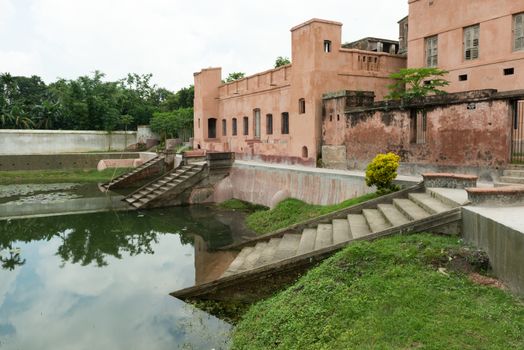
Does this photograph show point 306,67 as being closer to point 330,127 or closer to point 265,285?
point 330,127

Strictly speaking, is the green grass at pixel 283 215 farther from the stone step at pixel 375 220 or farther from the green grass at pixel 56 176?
the green grass at pixel 56 176

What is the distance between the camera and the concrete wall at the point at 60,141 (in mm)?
31656

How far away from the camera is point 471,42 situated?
47.2 feet

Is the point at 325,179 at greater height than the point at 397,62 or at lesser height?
lesser

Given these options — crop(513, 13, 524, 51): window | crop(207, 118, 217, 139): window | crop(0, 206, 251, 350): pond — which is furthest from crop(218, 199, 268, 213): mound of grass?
crop(207, 118, 217, 139): window

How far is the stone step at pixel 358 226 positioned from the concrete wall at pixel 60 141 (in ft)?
101

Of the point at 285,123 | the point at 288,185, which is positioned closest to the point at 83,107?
the point at 285,123

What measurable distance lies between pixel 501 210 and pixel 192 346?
4685mm

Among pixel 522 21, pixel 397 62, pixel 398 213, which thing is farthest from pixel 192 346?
pixel 397 62

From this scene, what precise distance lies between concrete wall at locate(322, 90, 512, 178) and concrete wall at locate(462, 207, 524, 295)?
156 inches

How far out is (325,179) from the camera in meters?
12.1

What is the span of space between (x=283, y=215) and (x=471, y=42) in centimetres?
891

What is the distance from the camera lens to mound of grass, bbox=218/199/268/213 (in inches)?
589

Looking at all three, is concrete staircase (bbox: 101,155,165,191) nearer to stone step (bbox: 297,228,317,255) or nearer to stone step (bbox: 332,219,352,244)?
stone step (bbox: 297,228,317,255)
